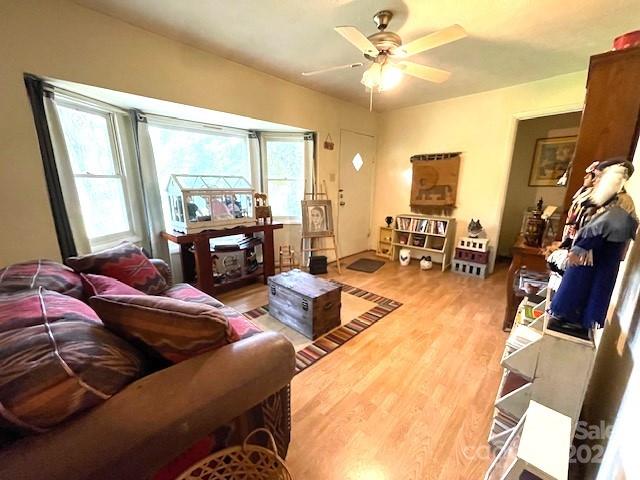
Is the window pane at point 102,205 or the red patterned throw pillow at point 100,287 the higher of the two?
the window pane at point 102,205

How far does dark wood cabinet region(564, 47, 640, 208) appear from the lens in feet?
4.20

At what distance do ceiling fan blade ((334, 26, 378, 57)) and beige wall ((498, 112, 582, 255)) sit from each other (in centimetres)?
329

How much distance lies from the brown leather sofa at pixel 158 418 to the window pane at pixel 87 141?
209 cm

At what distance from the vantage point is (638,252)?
3.29 ft

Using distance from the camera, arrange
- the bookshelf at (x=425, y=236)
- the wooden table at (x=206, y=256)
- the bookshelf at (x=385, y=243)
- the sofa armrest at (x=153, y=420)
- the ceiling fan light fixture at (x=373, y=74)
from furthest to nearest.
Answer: the bookshelf at (x=385, y=243) → the bookshelf at (x=425, y=236) → the wooden table at (x=206, y=256) → the ceiling fan light fixture at (x=373, y=74) → the sofa armrest at (x=153, y=420)

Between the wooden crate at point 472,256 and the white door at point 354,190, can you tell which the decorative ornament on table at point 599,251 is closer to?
the wooden crate at point 472,256

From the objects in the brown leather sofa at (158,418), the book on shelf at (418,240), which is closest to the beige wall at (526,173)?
the book on shelf at (418,240)

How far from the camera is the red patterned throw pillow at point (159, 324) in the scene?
795mm

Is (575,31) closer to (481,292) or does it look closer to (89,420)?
(481,292)

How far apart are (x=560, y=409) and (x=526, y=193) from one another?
12.9 feet

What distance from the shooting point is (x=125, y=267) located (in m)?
1.55

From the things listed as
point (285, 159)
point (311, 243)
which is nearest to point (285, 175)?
point (285, 159)

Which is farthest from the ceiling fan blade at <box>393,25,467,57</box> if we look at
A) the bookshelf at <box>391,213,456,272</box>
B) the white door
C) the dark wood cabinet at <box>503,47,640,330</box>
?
the bookshelf at <box>391,213,456,272</box>

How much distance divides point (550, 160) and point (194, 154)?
189 inches
